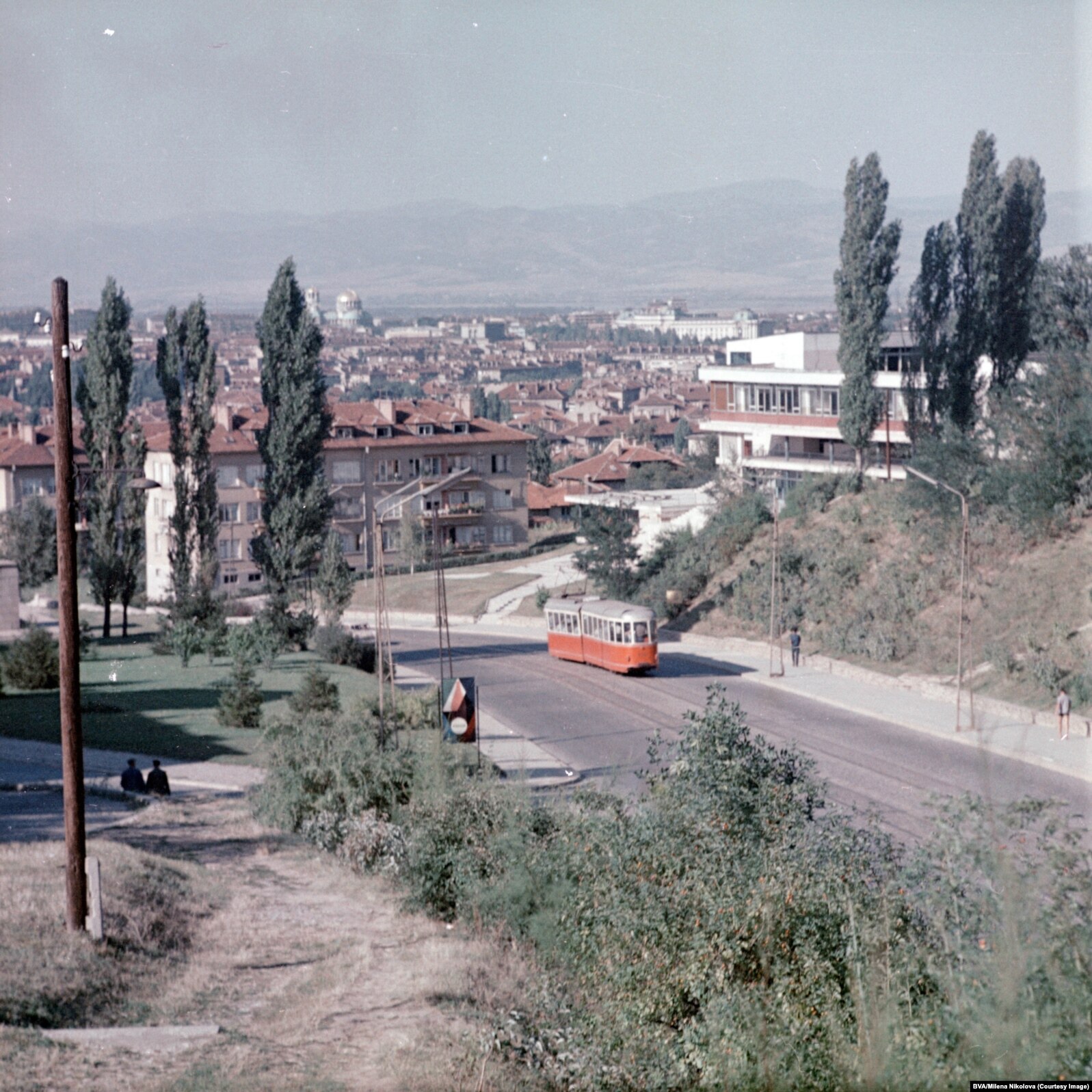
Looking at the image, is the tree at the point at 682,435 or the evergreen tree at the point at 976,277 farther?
the tree at the point at 682,435

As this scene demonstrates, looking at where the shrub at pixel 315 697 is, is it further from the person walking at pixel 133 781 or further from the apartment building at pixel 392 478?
the apartment building at pixel 392 478

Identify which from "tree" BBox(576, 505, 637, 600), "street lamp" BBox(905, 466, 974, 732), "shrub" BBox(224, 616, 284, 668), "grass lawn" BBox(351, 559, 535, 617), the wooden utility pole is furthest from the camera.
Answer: "grass lawn" BBox(351, 559, 535, 617)

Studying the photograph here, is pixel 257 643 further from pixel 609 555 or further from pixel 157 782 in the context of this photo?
pixel 157 782

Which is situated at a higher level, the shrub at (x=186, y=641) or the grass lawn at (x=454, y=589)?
the shrub at (x=186, y=641)

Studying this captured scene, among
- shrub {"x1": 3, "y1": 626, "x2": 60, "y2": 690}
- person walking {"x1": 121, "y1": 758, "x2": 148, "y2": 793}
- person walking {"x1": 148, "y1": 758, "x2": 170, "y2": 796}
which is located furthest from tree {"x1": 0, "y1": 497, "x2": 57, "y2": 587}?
person walking {"x1": 148, "y1": 758, "x2": 170, "y2": 796}

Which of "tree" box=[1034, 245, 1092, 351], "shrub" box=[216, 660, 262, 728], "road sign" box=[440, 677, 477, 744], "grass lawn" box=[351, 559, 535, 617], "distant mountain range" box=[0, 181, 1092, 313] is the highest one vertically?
"distant mountain range" box=[0, 181, 1092, 313]

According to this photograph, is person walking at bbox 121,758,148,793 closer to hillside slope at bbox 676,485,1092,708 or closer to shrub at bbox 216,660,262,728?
shrub at bbox 216,660,262,728

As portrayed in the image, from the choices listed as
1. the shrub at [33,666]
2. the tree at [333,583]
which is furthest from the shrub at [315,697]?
the tree at [333,583]
